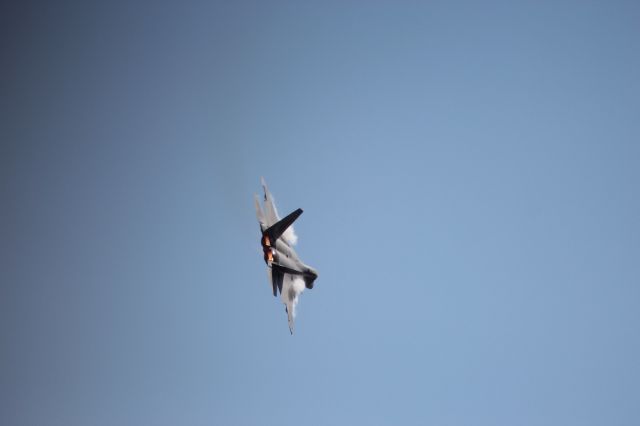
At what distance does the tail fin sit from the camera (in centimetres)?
3175

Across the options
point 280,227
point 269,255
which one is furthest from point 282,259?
point 280,227

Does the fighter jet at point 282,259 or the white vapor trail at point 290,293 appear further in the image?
the white vapor trail at point 290,293

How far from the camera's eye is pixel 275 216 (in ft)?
115

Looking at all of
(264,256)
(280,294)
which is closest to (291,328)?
(280,294)

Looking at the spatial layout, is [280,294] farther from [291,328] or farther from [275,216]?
[275,216]

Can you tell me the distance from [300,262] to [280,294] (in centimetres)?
245

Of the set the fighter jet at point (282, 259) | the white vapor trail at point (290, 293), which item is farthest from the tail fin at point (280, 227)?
the white vapor trail at point (290, 293)

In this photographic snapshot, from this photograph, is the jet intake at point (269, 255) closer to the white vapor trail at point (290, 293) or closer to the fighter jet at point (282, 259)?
the fighter jet at point (282, 259)

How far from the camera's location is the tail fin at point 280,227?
31.7 m

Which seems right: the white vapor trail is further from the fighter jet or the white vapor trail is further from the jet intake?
the jet intake

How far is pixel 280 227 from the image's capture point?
32625 mm

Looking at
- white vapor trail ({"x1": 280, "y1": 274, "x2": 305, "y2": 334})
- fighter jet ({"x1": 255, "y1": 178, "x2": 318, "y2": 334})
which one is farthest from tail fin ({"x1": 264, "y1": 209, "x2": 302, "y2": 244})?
white vapor trail ({"x1": 280, "y1": 274, "x2": 305, "y2": 334})

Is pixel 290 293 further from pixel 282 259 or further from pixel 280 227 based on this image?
pixel 280 227

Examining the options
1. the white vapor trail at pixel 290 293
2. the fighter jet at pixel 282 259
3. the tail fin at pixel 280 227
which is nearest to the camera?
the tail fin at pixel 280 227
